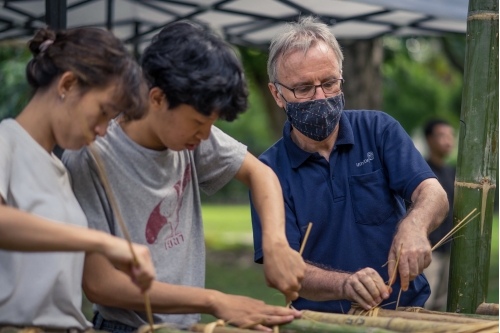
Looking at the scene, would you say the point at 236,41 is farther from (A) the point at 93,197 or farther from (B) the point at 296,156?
(A) the point at 93,197

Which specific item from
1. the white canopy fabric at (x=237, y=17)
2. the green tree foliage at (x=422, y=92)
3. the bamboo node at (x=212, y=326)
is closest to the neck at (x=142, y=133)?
the bamboo node at (x=212, y=326)

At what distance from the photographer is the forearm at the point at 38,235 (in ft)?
5.59

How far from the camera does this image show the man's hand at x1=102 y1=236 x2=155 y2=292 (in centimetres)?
174

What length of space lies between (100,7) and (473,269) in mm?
4276

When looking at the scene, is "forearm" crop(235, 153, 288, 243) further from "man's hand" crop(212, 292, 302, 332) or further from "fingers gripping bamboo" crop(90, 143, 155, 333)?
"fingers gripping bamboo" crop(90, 143, 155, 333)

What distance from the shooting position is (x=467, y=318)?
2342 millimetres

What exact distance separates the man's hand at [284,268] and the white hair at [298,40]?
107 centimetres

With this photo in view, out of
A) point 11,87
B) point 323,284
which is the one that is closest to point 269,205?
point 323,284

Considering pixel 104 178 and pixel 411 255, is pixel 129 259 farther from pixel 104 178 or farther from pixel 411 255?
pixel 411 255

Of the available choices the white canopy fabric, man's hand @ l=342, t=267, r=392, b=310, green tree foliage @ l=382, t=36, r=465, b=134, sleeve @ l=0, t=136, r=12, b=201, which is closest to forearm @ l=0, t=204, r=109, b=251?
sleeve @ l=0, t=136, r=12, b=201

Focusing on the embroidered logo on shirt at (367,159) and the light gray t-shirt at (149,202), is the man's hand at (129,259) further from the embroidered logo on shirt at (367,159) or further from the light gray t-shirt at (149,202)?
the embroidered logo on shirt at (367,159)

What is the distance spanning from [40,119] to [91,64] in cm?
22

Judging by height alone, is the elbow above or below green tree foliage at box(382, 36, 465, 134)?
above

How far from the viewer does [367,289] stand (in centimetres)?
256
